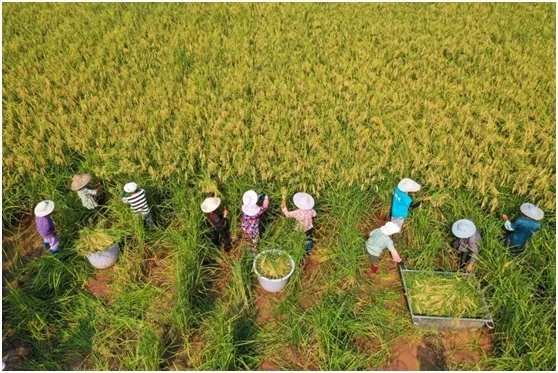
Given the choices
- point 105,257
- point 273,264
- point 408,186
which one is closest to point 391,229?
point 408,186

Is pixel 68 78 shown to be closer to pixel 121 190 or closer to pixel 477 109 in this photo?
pixel 121 190

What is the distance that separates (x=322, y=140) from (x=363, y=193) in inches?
36.5

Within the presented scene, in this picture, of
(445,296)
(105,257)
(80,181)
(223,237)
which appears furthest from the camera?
(80,181)

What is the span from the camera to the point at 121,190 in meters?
4.61

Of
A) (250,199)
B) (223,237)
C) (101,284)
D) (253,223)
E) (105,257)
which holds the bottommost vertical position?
(101,284)

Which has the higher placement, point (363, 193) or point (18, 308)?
point (363, 193)

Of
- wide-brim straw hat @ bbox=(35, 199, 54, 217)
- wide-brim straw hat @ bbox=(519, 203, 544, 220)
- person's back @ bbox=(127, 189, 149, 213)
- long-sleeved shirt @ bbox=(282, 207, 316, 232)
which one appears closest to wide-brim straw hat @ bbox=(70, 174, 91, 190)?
wide-brim straw hat @ bbox=(35, 199, 54, 217)

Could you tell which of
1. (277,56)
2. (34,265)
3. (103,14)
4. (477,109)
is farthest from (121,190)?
(103,14)

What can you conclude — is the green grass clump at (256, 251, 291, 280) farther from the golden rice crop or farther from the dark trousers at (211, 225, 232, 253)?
the golden rice crop

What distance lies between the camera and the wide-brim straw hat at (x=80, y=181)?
4.39 meters

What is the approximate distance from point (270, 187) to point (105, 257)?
202 cm

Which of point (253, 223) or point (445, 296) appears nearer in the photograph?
point (445, 296)

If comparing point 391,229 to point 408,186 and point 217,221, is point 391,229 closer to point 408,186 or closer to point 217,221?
point 408,186

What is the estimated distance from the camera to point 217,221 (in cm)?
413
